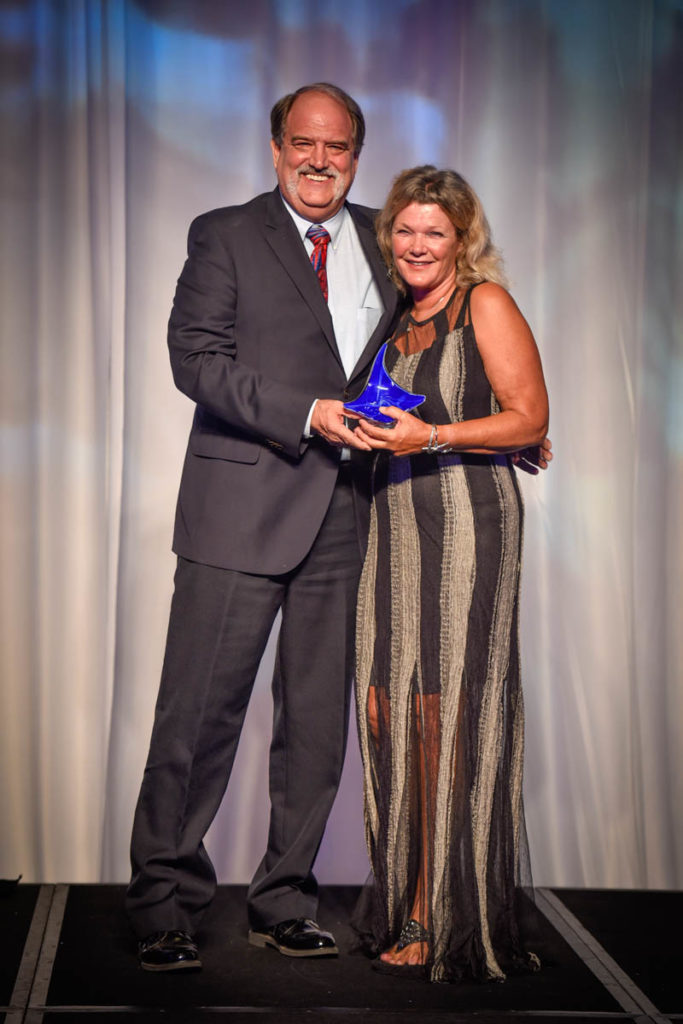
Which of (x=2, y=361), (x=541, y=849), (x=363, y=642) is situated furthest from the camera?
(x=541, y=849)

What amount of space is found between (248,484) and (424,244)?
24.9 inches

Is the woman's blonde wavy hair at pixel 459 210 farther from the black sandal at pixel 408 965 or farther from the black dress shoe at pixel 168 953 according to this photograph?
the black dress shoe at pixel 168 953

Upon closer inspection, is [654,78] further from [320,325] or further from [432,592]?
[432,592]

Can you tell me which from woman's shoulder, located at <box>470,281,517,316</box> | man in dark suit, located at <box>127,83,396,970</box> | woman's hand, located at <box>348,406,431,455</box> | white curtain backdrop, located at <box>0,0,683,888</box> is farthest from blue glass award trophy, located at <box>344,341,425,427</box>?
white curtain backdrop, located at <box>0,0,683,888</box>

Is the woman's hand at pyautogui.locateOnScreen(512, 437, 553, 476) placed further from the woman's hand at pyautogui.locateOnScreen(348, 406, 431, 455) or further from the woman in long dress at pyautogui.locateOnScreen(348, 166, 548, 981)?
the woman's hand at pyautogui.locateOnScreen(348, 406, 431, 455)

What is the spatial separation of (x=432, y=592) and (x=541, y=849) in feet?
4.30

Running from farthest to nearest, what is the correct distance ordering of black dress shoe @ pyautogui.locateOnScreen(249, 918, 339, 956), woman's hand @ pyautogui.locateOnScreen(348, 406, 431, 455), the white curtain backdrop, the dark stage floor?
the white curtain backdrop, black dress shoe @ pyautogui.locateOnScreen(249, 918, 339, 956), woman's hand @ pyautogui.locateOnScreen(348, 406, 431, 455), the dark stage floor

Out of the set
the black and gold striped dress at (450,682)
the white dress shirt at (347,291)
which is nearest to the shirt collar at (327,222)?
the white dress shirt at (347,291)

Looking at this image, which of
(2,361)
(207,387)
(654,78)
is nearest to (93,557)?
(2,361)

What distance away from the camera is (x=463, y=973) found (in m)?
2.58

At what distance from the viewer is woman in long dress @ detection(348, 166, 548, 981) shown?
2609 millimetres

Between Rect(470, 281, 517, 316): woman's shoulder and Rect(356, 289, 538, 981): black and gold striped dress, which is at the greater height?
Rect(470, 281, 517, 316): woman's shoulder

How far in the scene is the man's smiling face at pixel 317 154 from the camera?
269cm

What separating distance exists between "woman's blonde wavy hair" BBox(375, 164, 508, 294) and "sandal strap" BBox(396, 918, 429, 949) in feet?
4.53
